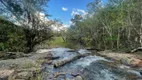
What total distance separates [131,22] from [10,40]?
1725 cm

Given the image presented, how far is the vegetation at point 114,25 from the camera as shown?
22.4 metres

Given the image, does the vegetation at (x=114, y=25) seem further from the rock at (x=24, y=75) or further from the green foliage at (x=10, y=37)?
the rock at (x=24, y=75)

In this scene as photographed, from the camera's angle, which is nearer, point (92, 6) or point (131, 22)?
point (131, 22)

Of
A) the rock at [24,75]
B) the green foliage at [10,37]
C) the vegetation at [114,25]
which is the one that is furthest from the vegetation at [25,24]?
the vegetation at [114,25]

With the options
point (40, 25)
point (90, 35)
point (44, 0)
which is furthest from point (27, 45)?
point (90, 35)

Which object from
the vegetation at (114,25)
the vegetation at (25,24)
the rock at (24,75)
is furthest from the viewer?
the vegetation at (114,25)

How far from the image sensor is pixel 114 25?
26984mm

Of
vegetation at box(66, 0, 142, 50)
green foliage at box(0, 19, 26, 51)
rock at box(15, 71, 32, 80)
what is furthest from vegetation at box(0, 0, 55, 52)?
vegetation at box(66, 0, 142, 50)

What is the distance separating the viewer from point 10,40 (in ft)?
54.2

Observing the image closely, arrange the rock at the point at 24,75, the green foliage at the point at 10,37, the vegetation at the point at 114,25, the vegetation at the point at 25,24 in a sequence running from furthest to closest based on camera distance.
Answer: the vegetation at the point at 114,25 → the vegetation at the point at 25,24 → the green foliage at the point at 10,37 → the rock at the point at 24,75

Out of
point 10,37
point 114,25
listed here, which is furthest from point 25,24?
point 114,25

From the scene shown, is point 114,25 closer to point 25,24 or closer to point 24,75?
point 25,24

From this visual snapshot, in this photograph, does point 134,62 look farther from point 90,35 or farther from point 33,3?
point 90,35

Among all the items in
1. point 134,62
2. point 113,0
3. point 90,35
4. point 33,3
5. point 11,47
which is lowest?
point 134,62
